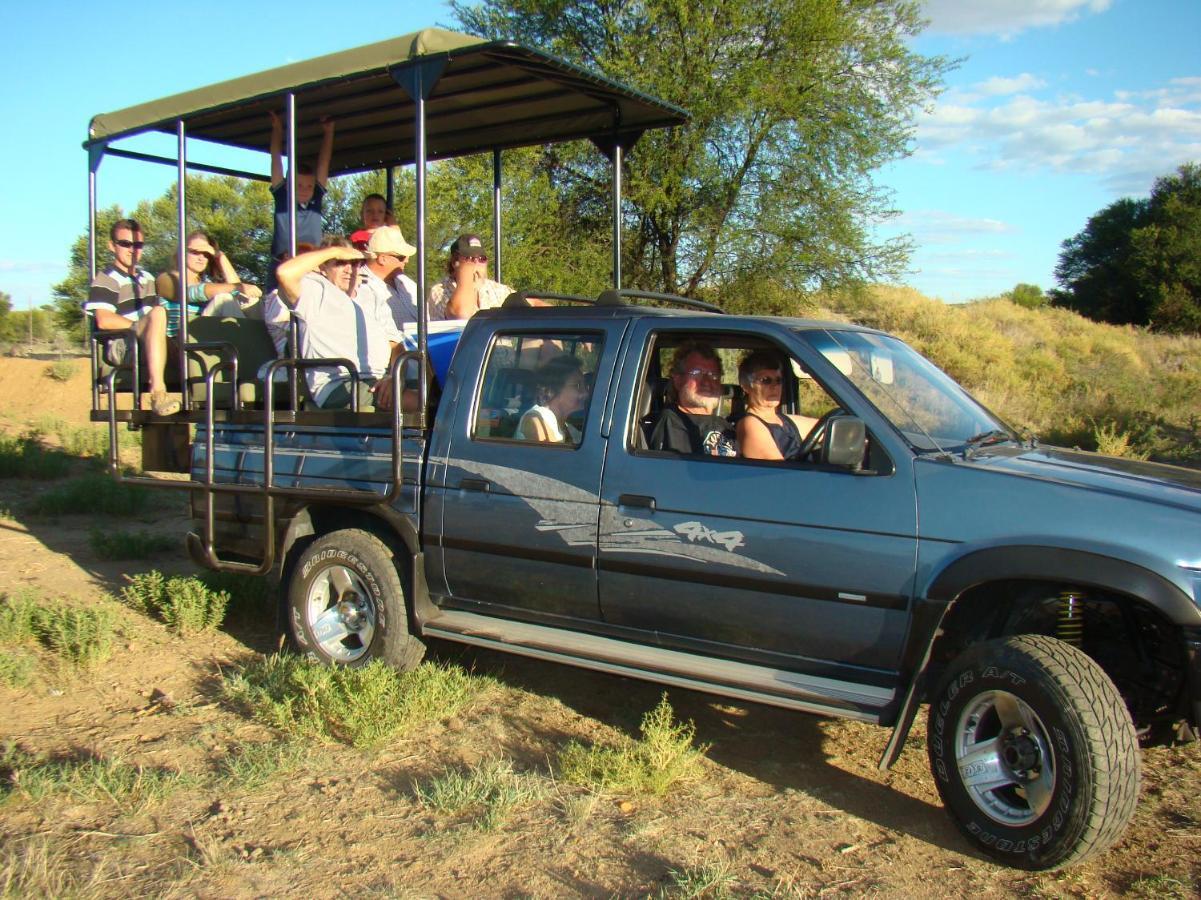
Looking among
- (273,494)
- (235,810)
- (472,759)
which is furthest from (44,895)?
(273,494)

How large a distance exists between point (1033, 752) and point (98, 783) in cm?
338

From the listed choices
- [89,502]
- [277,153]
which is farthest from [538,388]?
[89,502]

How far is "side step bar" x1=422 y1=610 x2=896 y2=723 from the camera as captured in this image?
3764 mm

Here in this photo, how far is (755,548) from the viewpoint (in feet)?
12.9

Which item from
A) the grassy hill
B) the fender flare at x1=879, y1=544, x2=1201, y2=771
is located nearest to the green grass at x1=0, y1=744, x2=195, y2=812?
the fender flare at x1=879, y1=544, x2=1201, y2=771

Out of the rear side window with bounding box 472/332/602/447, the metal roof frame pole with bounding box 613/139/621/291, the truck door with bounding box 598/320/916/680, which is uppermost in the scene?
the metal roof frame pole with bounding box 613/139/621/291

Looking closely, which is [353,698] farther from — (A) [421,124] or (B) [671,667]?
(A) [421,124]

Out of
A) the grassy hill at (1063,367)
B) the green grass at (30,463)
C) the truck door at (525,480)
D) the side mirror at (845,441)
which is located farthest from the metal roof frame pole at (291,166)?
the grassy hill at (1063,367)

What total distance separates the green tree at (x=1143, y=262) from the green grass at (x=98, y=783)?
1236 inches

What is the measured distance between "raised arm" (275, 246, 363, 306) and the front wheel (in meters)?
4.09

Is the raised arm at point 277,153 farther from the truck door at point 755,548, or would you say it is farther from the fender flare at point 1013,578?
the fender flare at point 1013,578

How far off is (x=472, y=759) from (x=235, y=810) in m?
0.95

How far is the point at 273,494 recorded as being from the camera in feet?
17.5

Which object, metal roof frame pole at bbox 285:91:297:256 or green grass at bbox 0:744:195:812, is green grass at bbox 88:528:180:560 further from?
green grass at bbox 0:744:195:812
